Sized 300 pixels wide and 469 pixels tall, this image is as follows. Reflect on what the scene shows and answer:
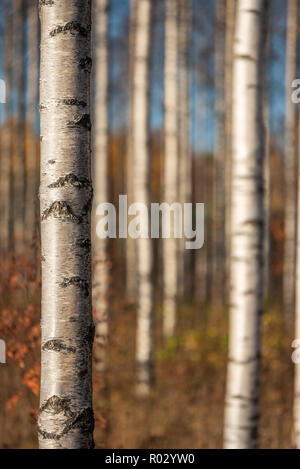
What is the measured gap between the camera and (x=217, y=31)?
14.5 meters

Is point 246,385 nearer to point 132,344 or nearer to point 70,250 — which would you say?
point 70,250

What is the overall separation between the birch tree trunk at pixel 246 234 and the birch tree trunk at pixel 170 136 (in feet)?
17.6

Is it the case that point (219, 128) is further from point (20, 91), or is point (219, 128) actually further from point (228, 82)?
point (20, 91)

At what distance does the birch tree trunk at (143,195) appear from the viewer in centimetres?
716

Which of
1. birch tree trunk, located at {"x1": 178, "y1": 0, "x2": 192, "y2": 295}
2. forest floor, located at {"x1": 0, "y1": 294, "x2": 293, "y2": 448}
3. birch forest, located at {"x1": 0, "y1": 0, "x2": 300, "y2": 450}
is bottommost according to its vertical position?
forest floor, located at {"x1": 0, "y1": 294, "x2": 293, "y2": 448}

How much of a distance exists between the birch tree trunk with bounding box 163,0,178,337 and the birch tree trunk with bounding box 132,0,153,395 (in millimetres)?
1691

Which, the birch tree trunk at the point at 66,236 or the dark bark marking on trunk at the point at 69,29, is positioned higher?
the dark bark marking on trunk at the point at 69,29

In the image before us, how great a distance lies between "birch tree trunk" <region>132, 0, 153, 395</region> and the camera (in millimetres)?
7160

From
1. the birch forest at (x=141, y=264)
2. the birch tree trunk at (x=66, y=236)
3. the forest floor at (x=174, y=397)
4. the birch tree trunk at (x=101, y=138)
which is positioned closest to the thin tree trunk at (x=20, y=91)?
the birch forest at (x=141, y=264)

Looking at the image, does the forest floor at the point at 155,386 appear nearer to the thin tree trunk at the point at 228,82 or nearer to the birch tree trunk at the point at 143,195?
the birch tree trunk at the point at 143,195

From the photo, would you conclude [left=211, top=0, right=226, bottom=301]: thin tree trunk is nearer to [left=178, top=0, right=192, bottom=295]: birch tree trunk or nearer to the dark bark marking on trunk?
[left=178, top=0, right=192, bottom=295]: birch tree trunk

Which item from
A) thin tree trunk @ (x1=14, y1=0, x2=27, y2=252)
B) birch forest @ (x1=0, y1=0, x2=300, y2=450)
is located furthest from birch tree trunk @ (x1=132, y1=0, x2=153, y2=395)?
thin tree trunk @ (x1=14, y1=0, x2=27, y2=252)

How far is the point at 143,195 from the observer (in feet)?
23.9
